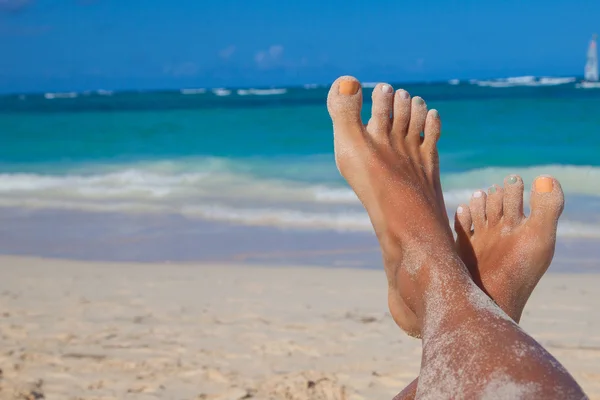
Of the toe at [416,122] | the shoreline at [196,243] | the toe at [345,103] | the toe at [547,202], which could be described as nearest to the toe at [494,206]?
the toe at [547,202]

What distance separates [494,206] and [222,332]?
126 cm

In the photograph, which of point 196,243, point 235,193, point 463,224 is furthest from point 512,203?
point 235,193

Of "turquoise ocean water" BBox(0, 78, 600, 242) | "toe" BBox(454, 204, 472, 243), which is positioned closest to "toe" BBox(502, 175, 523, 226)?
"toe" BBox(454, 204, 472, 243)

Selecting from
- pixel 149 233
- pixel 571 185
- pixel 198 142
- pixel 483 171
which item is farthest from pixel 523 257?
pixel 198 142

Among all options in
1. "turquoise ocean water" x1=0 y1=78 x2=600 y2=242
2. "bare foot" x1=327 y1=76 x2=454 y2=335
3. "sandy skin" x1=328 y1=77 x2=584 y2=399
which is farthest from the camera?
"turquoise ocean water" x1=0 y1=78 x2=600 y2=242

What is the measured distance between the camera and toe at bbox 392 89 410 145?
2576mm

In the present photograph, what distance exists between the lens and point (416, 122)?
8.59 feet

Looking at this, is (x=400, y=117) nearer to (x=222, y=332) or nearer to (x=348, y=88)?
(x=348, y=88)

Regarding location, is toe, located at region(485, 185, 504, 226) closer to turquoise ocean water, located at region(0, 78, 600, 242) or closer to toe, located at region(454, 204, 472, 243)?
toe, located at region(454, 204, 472, 243)

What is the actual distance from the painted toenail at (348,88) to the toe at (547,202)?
0.65 meters

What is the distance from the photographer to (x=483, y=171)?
29.5ft

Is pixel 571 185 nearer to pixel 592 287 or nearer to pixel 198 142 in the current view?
pixel 592 287

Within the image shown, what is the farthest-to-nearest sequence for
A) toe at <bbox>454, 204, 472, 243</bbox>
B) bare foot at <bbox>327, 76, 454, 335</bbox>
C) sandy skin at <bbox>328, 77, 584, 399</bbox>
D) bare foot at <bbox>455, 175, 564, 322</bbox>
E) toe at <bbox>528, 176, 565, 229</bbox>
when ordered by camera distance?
toe at <bbox>454, 204, 472, 243</bbox>, toe at <bbox>528, 176, 565, 229</bbox>, bare foot at <bbox>455, 175, 564, 322</bbox>, bare foot at <bbox>327, 76, 454, 335</bbox>, sandy skin at <bbox>328, 77, 584, 399</bbox>

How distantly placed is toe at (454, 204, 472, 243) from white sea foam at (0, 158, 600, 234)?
2.76 meters
